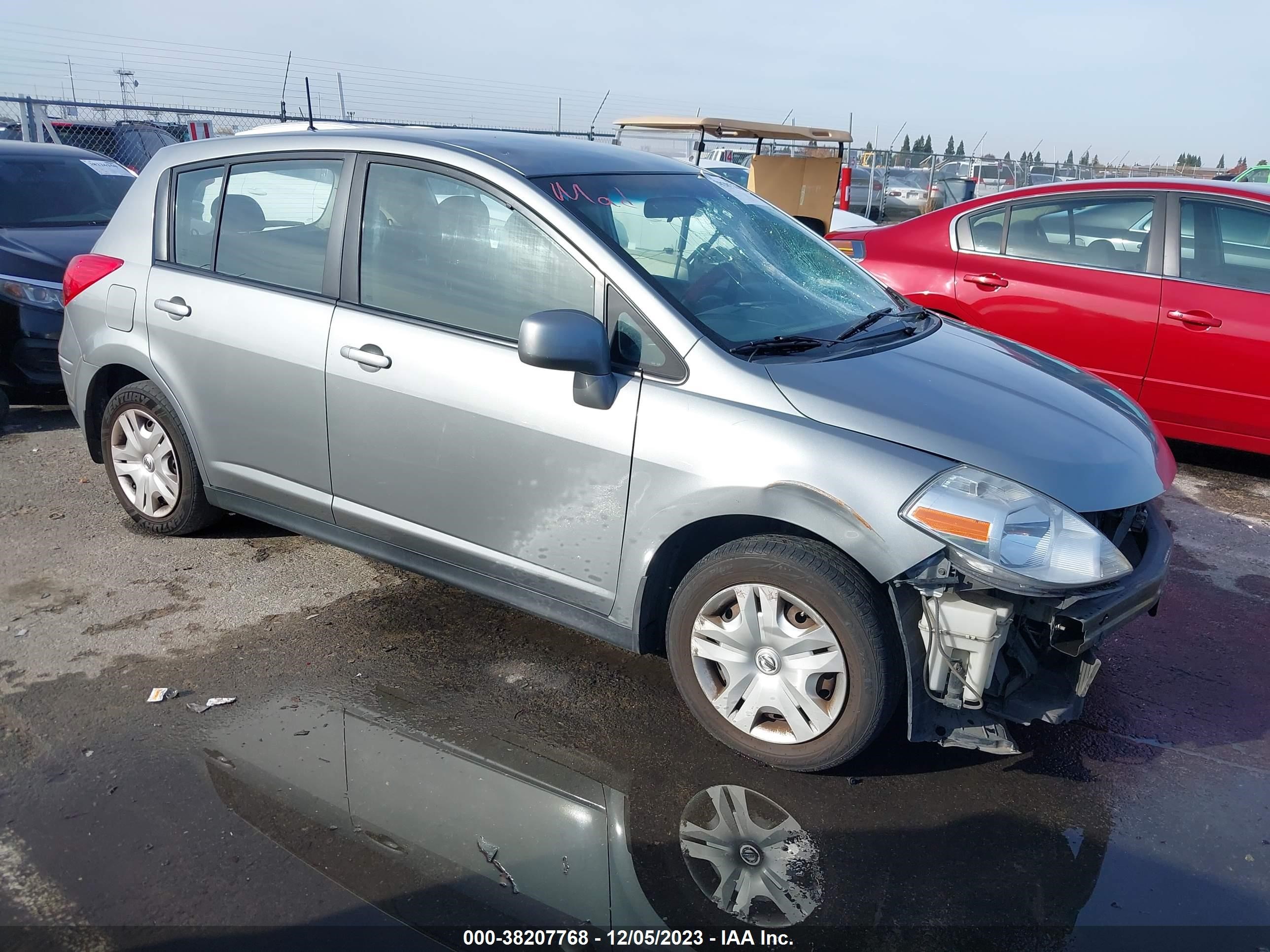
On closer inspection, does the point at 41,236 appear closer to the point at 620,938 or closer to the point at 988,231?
the point at 988,231

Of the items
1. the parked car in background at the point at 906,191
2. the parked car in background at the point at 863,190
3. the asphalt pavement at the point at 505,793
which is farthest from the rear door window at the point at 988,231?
the parked car in background at the point at 863,190

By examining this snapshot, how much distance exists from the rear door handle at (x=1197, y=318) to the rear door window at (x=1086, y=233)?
1.11 ft

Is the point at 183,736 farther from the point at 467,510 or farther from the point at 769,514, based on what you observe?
the point at 769,514

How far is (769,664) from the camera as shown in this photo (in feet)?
9.69

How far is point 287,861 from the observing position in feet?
8.52

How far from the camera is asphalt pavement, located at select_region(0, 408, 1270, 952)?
246 cm

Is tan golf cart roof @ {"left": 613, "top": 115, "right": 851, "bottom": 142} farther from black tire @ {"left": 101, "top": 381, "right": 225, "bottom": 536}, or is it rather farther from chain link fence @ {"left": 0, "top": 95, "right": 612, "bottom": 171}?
black tire @ {"left": 101, "top": 381, "right": 225, "bottom": 536}

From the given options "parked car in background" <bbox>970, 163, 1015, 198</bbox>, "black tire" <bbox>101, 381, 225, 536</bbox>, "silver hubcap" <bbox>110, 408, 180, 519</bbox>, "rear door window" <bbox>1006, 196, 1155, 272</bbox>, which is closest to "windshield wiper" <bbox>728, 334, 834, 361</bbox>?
"black tire" <bbox>101, 381, 225, 536</bbox>

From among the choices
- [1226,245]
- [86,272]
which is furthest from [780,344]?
[1226,245]

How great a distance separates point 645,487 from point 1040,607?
45.2 inches

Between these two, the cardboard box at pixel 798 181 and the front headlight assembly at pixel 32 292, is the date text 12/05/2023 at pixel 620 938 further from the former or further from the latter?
the cardboard box at pixel 798 181

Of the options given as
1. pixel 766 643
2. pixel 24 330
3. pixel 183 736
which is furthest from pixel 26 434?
pixel 766 643

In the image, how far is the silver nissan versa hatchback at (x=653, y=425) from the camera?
9.05ft

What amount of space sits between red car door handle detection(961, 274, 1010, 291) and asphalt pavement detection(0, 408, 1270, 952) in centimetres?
245
